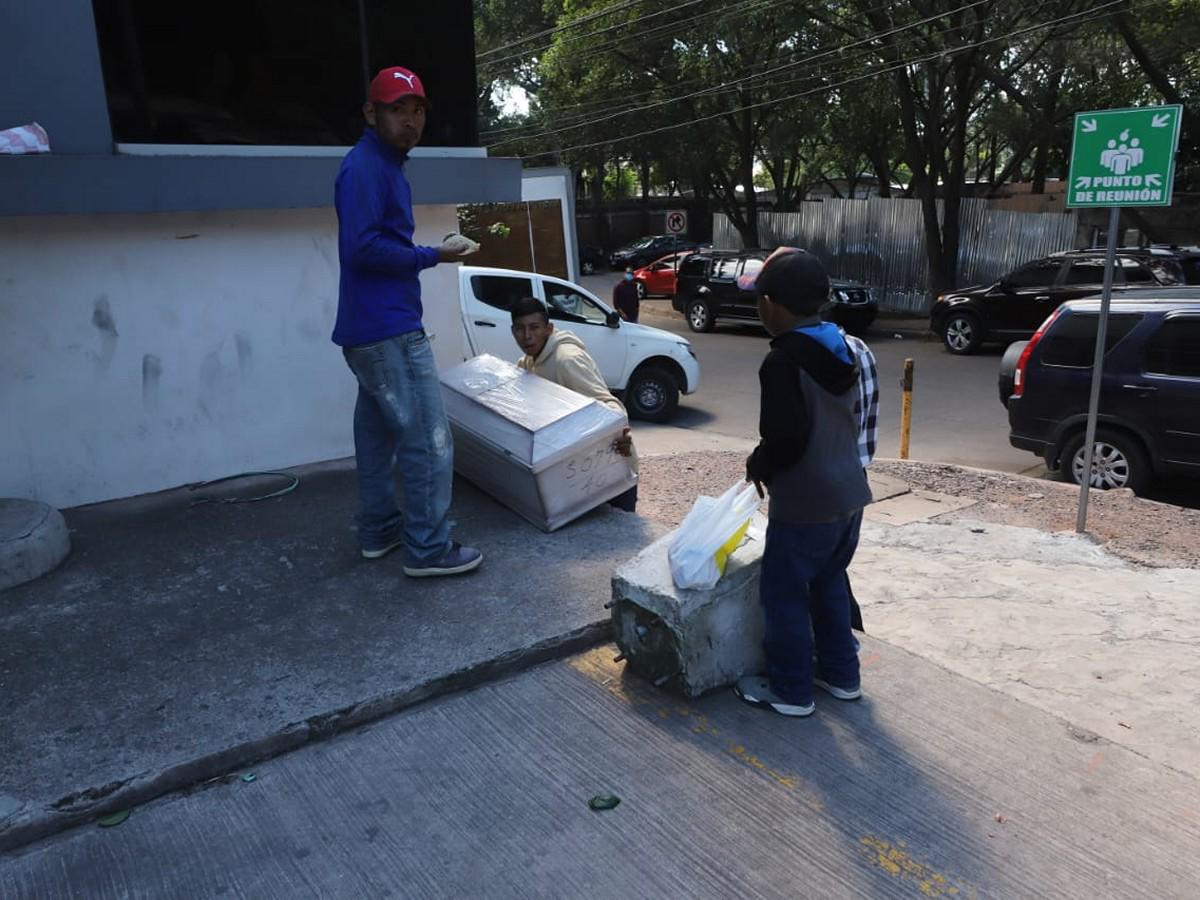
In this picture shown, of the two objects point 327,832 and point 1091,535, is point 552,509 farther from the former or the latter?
point 1091,535

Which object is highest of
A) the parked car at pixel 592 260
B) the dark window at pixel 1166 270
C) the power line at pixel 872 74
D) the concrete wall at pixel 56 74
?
the power line at pixel 872 74

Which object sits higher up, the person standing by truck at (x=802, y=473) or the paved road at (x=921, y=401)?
the person standing by truck at (x=802, y=473)

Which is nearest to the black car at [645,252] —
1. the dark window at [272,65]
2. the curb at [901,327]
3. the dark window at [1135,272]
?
the curb at [901,327]

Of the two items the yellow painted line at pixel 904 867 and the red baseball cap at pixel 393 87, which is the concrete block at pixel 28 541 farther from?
the yellow painted line at pixel 904 867

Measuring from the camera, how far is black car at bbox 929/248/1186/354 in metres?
13.2

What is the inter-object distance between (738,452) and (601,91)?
884 inches

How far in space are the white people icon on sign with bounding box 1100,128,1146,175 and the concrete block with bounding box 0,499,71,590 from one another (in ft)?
21.2

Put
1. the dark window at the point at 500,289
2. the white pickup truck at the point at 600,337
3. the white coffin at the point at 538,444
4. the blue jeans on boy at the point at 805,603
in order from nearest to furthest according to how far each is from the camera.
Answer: the blue jeans on boy at the point at 805,603, the white coffin at the point at 538,444, the white pickup truck at the point at 600,337, the dark window at the point at 500,289

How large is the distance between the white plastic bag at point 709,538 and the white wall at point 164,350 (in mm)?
3124

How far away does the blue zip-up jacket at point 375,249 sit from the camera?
3.54 metres

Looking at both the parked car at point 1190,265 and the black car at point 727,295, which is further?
the black car at point 727,295

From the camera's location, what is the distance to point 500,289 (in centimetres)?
1130

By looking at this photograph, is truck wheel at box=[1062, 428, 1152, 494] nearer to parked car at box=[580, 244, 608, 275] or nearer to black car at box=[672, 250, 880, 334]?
black car at box=[672, 250, 880, 334]

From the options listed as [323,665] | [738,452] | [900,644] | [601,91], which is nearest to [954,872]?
[900,644]
